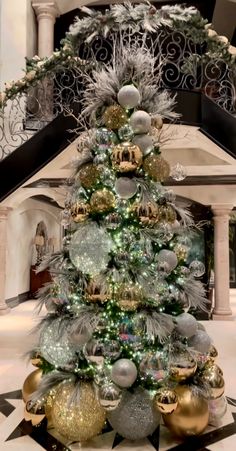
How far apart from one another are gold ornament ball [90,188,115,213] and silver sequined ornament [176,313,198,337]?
0.86 m

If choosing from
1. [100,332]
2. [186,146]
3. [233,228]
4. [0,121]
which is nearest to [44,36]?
[0,121]

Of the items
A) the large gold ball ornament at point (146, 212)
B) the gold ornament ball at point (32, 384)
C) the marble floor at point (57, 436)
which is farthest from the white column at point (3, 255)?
the large gold ball ornament at point (146, 212)

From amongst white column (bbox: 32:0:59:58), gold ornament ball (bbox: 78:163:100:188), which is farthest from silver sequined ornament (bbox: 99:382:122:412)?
white column (bbox: 32:0:59:58)

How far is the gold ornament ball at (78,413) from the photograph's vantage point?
2.46m

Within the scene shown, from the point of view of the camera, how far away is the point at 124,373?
7.78 ft

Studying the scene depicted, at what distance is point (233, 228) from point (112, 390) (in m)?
13.8

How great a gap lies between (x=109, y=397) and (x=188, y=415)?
0.59 meters

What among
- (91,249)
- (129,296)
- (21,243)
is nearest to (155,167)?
(91,249)

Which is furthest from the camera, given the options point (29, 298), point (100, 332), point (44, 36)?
point (29, 298)

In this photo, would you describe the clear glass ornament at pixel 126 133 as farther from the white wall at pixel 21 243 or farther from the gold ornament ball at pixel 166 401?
the white wall at pixel 21 243

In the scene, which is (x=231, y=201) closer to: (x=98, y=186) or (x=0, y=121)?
(x=0, y=121)

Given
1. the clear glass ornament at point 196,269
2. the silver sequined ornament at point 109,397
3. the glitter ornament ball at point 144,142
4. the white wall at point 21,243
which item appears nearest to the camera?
the silver sequined ornament at point 109,397

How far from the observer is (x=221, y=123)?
15.9ft

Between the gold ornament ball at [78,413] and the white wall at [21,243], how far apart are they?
A: 21.6 ft
